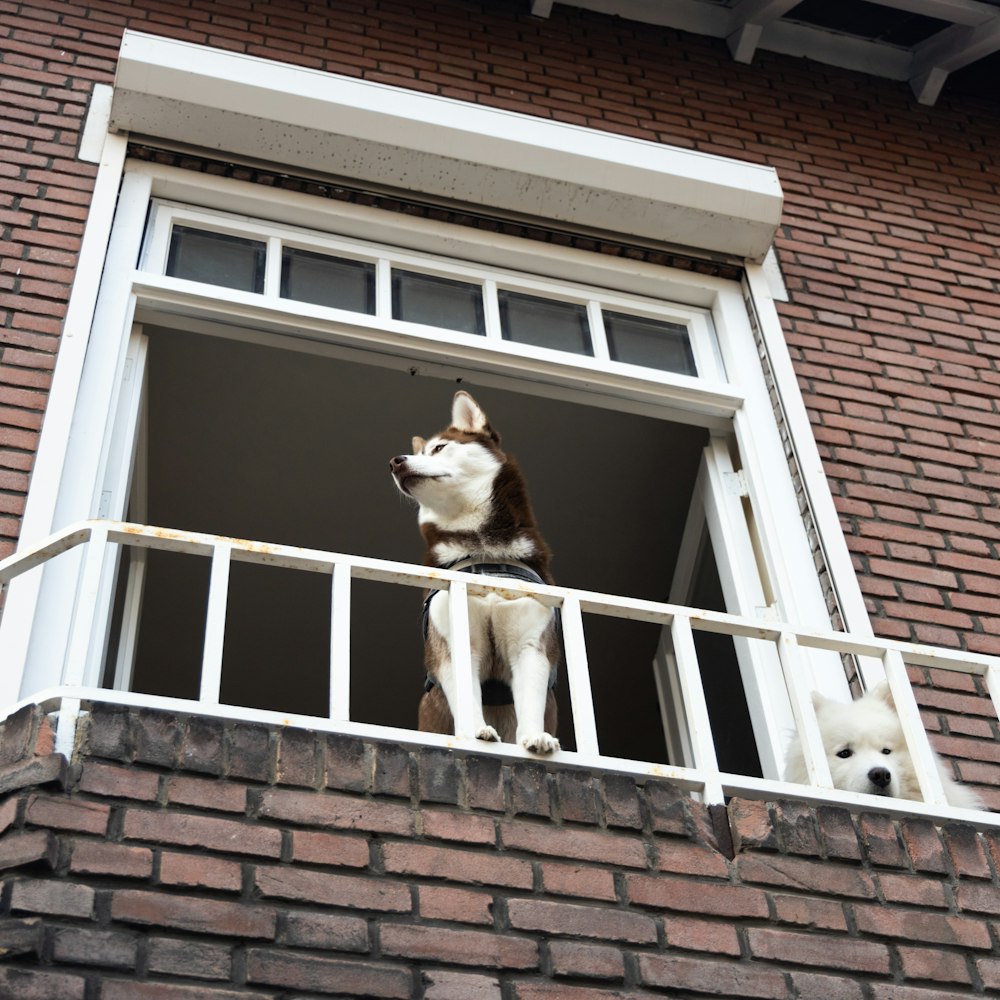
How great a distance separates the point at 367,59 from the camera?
7559 mm

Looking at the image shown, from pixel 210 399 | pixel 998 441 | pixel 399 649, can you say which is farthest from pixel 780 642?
pixel 399 649

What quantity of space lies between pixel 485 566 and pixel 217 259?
7.40ft

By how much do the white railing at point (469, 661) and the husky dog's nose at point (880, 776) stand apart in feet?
1.29

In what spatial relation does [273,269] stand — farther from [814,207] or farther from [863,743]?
[863,743]

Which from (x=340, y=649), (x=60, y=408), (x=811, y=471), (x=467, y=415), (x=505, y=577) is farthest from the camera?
(x=811, y=471)

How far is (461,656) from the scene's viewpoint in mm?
4375

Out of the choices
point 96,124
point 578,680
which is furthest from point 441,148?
point 578,680

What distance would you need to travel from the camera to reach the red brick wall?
6.09 metres

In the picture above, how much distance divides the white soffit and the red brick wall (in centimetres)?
45

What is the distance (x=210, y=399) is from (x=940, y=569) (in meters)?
4.09

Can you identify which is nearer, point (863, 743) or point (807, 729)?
point (807, 729)

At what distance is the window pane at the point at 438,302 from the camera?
21.8 feet

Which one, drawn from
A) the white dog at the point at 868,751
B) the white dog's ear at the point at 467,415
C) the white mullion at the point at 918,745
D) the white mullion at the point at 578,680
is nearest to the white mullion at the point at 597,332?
the white dog's ear at the point at 467,415

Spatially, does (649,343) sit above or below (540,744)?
above
